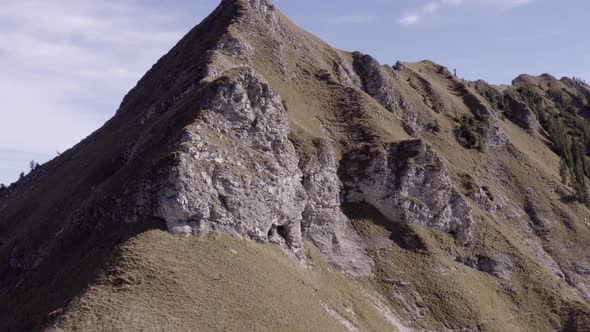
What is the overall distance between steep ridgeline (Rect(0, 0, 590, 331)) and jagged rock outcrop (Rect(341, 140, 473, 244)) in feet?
0.91

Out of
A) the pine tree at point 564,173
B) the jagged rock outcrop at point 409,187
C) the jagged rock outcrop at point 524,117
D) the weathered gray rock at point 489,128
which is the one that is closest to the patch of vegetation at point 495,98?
the jagged rock outcrop at point 524,117

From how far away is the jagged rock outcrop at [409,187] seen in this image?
84.2 metres

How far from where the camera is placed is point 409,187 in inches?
3386

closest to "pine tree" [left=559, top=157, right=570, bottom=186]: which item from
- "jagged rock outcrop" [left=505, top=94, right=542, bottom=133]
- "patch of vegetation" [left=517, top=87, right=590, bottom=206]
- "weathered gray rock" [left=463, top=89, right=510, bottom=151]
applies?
"patch of vegetation" [left=517, top=87, right=590, bottom=206]

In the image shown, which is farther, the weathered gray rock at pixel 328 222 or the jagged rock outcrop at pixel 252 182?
the weathered gray rock at pixel 328 222

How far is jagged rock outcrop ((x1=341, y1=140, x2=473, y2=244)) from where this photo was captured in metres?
84.2

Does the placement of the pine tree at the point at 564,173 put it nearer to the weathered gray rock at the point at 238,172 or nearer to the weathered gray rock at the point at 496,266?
the weathered gray rock at the point at 496,266

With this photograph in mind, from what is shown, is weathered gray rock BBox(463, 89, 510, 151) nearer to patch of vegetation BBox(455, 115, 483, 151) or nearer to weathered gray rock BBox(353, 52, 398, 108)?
patch of vegetation BBox(455, 115, 483, 151)

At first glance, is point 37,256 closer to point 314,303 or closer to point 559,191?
point 314,303

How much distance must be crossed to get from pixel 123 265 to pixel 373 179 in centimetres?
4196

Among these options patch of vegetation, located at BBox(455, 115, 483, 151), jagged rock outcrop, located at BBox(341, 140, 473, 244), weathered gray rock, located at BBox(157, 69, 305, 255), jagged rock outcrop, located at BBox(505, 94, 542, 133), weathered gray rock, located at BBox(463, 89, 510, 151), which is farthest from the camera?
jagged rock outcrop, located at BBox(505, 94, 542, 133)

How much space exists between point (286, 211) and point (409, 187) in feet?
81.4

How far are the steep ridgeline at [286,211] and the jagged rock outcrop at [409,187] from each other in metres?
0.28

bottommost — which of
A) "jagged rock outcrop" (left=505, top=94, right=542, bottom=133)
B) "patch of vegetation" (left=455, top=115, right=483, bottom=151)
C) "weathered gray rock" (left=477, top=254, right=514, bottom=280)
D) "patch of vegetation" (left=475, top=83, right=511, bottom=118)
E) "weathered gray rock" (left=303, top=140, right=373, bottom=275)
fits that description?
"weathered gray rock" (left=477, top=254, right=514, bottom=280)
